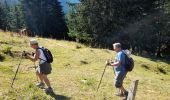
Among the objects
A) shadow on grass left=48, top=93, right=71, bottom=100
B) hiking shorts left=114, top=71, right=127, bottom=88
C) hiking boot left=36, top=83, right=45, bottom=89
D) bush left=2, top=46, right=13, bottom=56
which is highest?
bush left=2, top=46, right=13, bottom=56

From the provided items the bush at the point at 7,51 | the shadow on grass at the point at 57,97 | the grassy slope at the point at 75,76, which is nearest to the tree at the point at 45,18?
the grassy slope at the point at 75,76

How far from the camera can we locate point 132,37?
40188 mm

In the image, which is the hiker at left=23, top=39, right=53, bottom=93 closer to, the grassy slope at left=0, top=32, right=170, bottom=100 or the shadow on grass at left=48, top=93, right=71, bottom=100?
the shadow on grass at left=48, top=93, right=71, bottom=100

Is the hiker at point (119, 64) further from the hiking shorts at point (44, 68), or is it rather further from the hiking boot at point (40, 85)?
the hiking boot at point (40, 85)

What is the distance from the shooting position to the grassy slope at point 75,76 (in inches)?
648

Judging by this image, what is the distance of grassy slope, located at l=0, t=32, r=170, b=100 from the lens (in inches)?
648

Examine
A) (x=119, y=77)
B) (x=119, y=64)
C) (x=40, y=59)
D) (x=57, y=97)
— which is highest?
(x=40, y=59)

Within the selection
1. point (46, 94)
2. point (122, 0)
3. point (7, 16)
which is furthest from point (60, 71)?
point (7, 16)

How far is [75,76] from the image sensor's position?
20062 mm

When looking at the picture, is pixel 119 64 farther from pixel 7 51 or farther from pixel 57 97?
pixel 7 51

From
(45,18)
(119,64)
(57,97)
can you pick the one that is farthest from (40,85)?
(45,18)

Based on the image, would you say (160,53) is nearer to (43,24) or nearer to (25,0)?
(43,24)

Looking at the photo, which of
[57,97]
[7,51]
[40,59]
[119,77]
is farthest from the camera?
[7,51]

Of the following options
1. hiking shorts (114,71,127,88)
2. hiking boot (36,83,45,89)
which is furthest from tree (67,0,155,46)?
hiking boot (36,83,45,89)
